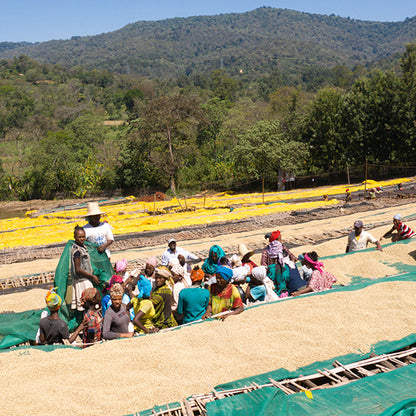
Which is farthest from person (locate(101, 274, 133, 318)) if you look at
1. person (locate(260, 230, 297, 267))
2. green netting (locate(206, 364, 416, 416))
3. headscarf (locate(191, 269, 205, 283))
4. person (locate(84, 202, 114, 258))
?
green netting (locate(206, 364, 416, 416))

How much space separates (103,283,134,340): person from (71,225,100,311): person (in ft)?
2.95

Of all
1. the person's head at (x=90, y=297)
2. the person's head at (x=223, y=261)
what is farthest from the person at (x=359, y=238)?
the person's head at (x=90, y=297)

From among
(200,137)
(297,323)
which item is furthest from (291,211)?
(200,137)

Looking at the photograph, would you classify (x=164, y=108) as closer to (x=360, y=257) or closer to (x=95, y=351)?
(x=360, y=257)

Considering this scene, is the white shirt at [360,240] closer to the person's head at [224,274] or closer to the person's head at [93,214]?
the person's head at [224,274]

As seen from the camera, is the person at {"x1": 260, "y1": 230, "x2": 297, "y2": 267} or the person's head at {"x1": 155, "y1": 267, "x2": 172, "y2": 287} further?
the person at {"x1": 260, "y1": 230, "x2": 297, "y2": 267}

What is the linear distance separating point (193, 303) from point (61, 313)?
173 cm

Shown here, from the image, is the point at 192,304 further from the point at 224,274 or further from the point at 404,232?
the point at 404,232

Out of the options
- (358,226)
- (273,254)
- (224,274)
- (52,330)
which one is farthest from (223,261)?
(358,226)

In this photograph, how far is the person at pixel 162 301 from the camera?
4891 mm

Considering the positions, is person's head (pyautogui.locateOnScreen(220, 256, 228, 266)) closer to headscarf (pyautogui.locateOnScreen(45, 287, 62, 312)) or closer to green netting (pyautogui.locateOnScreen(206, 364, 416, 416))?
headscarf (pyautogui.locateOnScreen(45, 287, 62, 312))

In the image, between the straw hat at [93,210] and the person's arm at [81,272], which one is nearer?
the person's arm at [81,272]

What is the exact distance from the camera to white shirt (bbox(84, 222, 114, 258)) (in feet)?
19.1

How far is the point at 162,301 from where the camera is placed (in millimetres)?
4922
